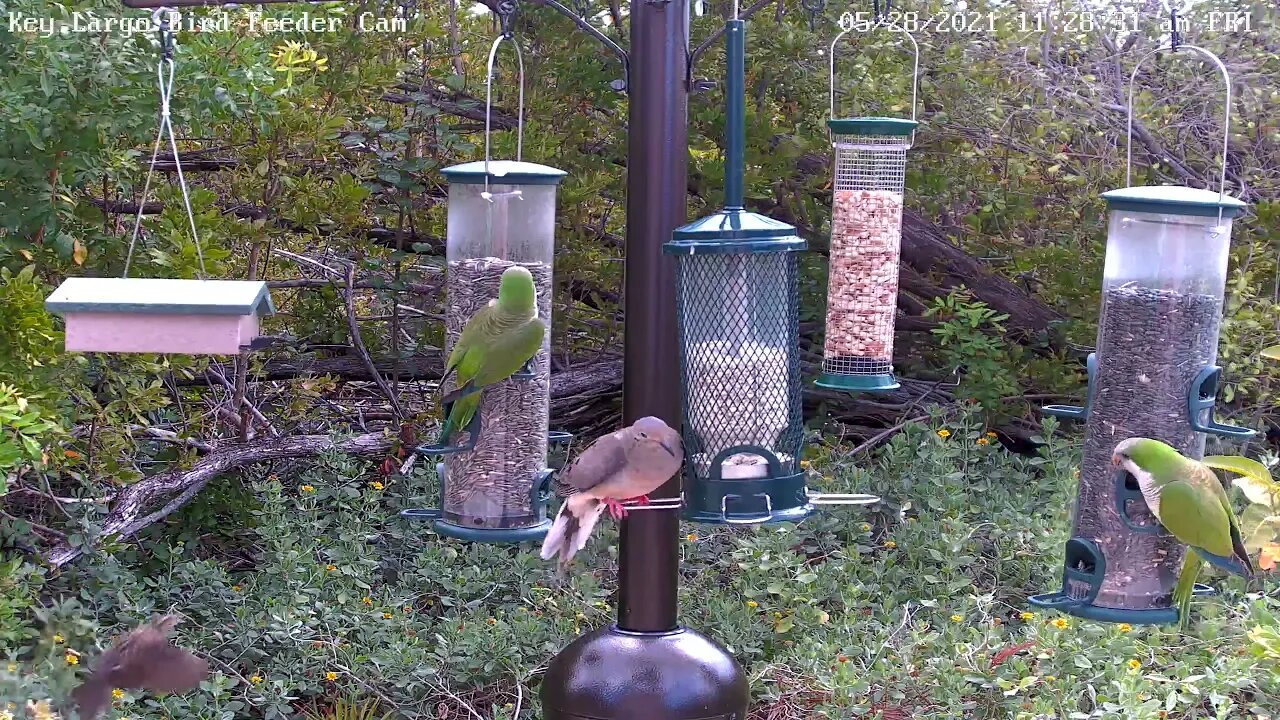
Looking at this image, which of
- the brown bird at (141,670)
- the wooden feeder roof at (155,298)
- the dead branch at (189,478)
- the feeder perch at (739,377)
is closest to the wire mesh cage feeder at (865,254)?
the feeder perch at (739,377)

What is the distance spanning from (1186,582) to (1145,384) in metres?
0.41

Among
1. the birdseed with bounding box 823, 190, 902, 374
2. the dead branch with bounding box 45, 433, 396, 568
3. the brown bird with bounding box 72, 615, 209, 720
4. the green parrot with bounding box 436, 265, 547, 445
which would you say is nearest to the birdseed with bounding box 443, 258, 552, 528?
the green parrot with bounding box 436, 265, 547, 445

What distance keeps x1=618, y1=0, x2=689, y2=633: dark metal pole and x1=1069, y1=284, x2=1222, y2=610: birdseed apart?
3.11ft

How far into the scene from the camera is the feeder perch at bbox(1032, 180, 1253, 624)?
265cm

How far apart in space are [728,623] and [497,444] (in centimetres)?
165

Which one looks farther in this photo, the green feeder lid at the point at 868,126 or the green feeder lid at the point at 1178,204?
the green feeder lid at the point at 868,126

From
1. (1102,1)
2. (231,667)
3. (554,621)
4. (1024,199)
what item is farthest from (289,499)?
(1102,1)

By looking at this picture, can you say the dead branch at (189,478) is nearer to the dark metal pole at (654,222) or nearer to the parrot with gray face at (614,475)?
the parrot with gray face at (614,475)

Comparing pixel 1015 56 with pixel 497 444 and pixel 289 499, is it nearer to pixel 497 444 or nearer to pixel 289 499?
pixel 497 444

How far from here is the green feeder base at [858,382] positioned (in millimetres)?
2914

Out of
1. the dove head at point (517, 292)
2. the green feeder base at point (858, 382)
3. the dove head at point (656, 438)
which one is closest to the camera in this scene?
the dove head at point (656, 438)

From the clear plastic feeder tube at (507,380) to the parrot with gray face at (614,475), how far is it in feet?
1.47

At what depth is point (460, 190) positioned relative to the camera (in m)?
2.99

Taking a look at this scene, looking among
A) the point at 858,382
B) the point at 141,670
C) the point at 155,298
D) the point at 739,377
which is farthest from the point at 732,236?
the point at 141,670
